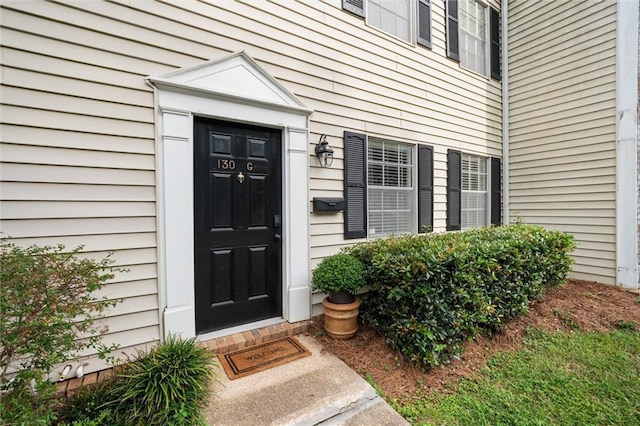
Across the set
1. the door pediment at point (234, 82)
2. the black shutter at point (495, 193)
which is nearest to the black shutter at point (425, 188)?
the black shutter at point (495, 193)

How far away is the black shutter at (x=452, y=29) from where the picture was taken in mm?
4457

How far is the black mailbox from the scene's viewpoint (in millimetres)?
3117

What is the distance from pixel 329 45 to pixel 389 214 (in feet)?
7.58

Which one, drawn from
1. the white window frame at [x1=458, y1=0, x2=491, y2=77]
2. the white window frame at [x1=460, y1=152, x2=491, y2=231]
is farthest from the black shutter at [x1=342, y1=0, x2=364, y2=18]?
the white window frame at [x1=460, y1=152, x2=491, y2=231]

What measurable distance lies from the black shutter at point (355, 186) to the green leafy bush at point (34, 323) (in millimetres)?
2486

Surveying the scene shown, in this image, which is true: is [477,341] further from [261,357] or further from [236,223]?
[236,223]

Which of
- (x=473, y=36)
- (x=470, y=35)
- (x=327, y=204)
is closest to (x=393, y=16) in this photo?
(x=470, y=35)

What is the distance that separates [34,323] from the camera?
140 cm

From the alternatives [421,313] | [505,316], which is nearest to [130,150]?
[421,313]

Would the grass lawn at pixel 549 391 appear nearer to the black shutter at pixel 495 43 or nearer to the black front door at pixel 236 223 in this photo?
the black front door at pixel 236 223

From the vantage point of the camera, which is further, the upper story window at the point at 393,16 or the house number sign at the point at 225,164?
the upper story window at the point at 393,16

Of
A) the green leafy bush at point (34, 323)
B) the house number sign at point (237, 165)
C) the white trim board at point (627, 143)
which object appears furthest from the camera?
the white trim board at point (627, 143)

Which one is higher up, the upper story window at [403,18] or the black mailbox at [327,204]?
the upper story window at [403,18]

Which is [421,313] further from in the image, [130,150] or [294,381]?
[130,150]
